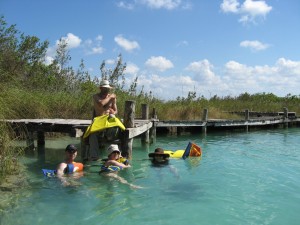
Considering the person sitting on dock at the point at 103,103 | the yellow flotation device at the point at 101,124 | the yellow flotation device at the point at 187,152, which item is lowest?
A: the yellow flotation device at the point at 187,152

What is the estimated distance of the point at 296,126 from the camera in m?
26.7

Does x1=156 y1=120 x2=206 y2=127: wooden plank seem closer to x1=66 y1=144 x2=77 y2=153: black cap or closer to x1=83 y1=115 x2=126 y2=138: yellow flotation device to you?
x1=83 y1=115 x2=126 y2=138: yellow flotation device

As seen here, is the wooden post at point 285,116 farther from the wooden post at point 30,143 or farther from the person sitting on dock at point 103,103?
the wooden post at point 30,143

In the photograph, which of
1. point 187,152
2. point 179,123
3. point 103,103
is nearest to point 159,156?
point 187,152

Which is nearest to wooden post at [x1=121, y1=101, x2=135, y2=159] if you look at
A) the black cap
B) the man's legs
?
the man's legs

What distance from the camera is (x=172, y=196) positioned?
7062 mm

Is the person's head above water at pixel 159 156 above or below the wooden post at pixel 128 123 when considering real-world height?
below

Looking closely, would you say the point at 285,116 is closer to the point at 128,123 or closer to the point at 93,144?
the point at 128,123

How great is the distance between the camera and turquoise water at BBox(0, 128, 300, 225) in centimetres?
590

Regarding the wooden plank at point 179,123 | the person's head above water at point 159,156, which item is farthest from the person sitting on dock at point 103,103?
the wooden plank at point 179,123

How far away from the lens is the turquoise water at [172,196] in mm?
5902

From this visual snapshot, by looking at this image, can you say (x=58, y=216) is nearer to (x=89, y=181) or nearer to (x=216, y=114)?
(x=89, y=181)

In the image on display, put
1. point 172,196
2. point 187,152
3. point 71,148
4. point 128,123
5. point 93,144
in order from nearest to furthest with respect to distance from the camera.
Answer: point 172,196, point 71,148, point 93,144, point 128,123, point 187,152

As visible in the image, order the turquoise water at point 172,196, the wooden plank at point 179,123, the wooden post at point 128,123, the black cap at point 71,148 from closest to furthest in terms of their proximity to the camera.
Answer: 1. the turquoise water at point 172,196
2. the black cap at point 71,148
3. the wooden post at point 128,123
4. the wooden plank at point 179,123
